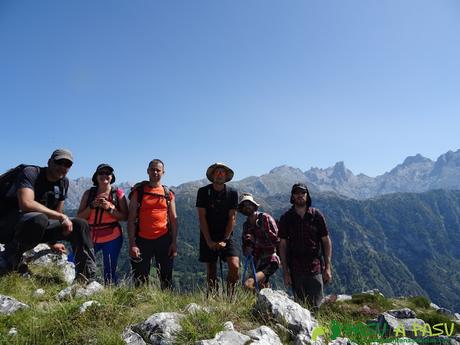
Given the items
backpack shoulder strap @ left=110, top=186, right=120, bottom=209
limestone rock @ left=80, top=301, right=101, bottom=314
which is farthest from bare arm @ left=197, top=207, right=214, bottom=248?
limestone rock @ left=80, top=301, right=101, bottom=314

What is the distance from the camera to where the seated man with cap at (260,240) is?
1045cm

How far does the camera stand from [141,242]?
349 inches

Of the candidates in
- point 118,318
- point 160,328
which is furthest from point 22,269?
point 160,328

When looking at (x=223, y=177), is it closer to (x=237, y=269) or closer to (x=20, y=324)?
(x=237, y=269)

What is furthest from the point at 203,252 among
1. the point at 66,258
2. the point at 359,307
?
the point at 359,307

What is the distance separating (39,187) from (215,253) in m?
4.70

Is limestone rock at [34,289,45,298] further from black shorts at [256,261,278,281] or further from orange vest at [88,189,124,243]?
black shorts at [256,261,278,281]

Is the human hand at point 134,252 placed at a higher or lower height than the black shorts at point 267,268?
higher

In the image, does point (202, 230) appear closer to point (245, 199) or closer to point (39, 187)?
point (245, 199)

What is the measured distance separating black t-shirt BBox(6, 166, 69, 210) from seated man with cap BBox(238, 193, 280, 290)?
17.7 feet

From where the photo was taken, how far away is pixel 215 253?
30.0 ft

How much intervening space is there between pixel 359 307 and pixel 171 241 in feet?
50.7

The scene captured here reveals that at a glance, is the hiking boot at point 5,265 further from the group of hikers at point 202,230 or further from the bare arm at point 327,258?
the bare arm at point 327,258

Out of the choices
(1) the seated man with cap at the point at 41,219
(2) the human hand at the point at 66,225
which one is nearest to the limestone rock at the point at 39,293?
(1) the seated man with cap at the point at 41,219
